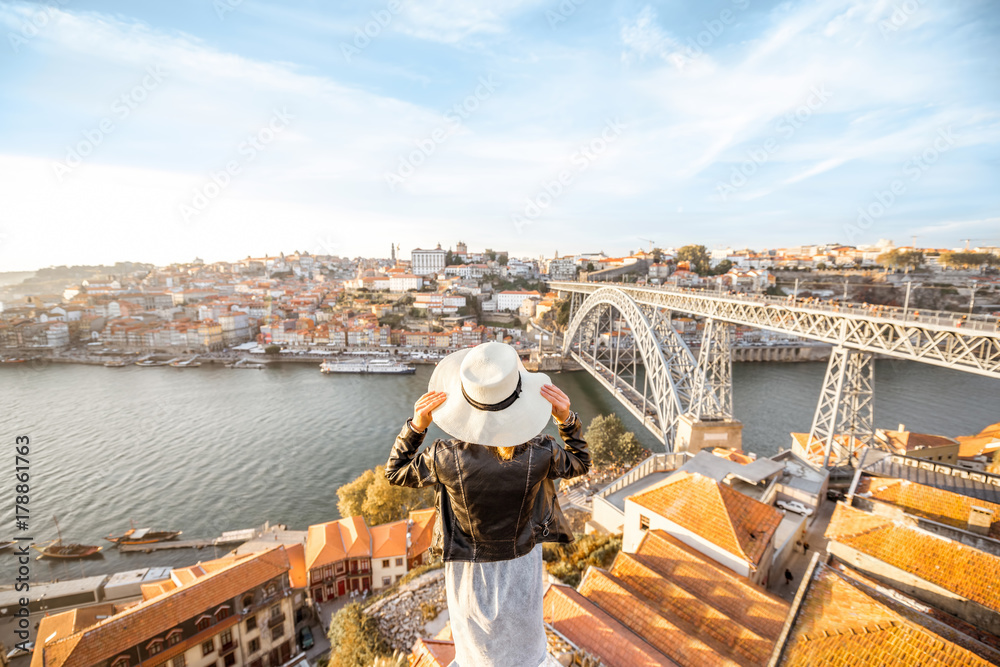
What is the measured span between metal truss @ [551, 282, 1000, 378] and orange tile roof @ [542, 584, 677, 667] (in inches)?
262

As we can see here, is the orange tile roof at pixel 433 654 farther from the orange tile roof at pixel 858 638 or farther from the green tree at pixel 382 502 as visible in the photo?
the green tree at pixel 382 502

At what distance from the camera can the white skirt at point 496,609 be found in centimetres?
135

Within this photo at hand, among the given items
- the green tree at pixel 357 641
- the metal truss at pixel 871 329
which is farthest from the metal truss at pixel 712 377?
the green tree at pixel 357 641

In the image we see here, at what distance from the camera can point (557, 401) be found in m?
1.35

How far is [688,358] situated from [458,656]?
45.2ft

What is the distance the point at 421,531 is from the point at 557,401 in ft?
34.0

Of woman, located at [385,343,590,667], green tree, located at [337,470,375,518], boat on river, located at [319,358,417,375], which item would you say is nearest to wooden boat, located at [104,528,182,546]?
green tree, located at [337,470,375,518]

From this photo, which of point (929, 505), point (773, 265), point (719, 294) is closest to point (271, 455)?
point (719, 294)

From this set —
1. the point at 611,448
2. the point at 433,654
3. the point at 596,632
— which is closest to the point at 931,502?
the point at 596,632

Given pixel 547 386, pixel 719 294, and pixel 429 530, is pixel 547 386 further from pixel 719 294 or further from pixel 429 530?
pixel 719 294

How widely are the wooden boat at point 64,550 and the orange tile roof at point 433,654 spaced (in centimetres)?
1349

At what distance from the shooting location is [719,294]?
13.7 meters

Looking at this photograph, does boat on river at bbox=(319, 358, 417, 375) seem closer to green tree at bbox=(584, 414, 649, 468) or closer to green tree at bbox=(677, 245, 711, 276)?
green tree at bbox=(584, 414, 649, 468)

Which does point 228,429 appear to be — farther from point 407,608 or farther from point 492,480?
point 492,480
